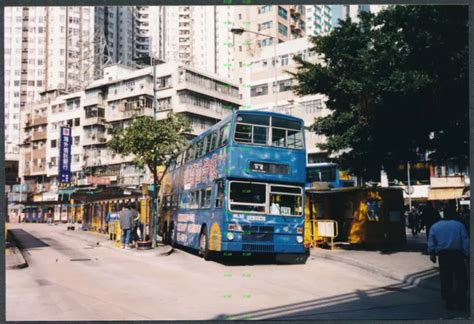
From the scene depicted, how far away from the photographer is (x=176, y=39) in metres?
140

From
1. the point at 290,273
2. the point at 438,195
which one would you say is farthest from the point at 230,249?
the point at 438,195

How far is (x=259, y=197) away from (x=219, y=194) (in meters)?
1.27

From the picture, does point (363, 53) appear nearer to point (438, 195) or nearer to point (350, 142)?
point (350, 142)

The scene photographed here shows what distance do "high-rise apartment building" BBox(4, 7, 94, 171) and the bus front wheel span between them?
9669cm

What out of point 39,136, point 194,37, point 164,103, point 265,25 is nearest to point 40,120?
point 39,136

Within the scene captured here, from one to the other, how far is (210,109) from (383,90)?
164ft

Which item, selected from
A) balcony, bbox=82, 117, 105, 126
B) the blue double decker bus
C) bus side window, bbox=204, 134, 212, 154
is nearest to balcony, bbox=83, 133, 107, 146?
balcony, bbox=82, 117, 105, 126

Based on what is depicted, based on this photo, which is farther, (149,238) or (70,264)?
(149,238)

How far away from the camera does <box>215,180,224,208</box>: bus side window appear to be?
15.8 metres

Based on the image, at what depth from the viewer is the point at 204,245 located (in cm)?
1766

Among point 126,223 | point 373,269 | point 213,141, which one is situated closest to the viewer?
point 373,269

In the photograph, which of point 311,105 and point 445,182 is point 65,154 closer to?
point 311,105

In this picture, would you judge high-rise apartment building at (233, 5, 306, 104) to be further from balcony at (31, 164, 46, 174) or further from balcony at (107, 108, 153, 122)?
balcony at (31, 164, 46, 174)

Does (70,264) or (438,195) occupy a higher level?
(438,195)
